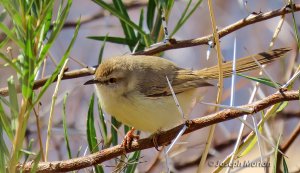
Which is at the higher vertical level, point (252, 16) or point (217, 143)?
point (252, 16)

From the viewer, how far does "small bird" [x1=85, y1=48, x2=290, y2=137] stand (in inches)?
106

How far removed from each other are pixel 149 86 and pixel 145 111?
212 millimetres

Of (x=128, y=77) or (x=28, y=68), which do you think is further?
(x=128, y=77)

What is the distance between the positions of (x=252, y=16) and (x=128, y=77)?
0.90 metres

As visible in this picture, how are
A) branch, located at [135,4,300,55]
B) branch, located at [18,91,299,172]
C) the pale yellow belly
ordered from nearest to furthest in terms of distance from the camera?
1. branch, located at [18,91,299,172]
2. branch, located at [135,4,300,55]
3. the pale yellow belly

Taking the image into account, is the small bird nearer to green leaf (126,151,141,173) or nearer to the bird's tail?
the bird's tail

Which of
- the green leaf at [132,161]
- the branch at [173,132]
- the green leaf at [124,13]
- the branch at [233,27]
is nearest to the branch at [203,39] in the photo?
the branch at [233,27]

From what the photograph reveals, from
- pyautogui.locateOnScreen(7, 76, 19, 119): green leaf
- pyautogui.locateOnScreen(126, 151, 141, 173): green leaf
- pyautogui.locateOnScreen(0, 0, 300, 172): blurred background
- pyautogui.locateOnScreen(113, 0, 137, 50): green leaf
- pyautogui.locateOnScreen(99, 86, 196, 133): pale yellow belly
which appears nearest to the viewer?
pyautogui.locateOnScreen(7, 76, 19, 119): green leaf

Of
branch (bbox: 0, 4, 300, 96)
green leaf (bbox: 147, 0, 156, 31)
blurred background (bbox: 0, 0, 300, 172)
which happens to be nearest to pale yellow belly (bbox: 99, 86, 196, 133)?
branch (bbox: 0, 4, 300, 96)

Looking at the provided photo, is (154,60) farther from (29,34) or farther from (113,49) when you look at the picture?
(113,49)

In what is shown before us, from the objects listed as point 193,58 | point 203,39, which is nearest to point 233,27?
point 203,39

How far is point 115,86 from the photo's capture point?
118 inches

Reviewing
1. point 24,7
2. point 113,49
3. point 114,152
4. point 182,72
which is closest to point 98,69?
point 182,72

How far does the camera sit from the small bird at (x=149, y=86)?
270 centimetres
